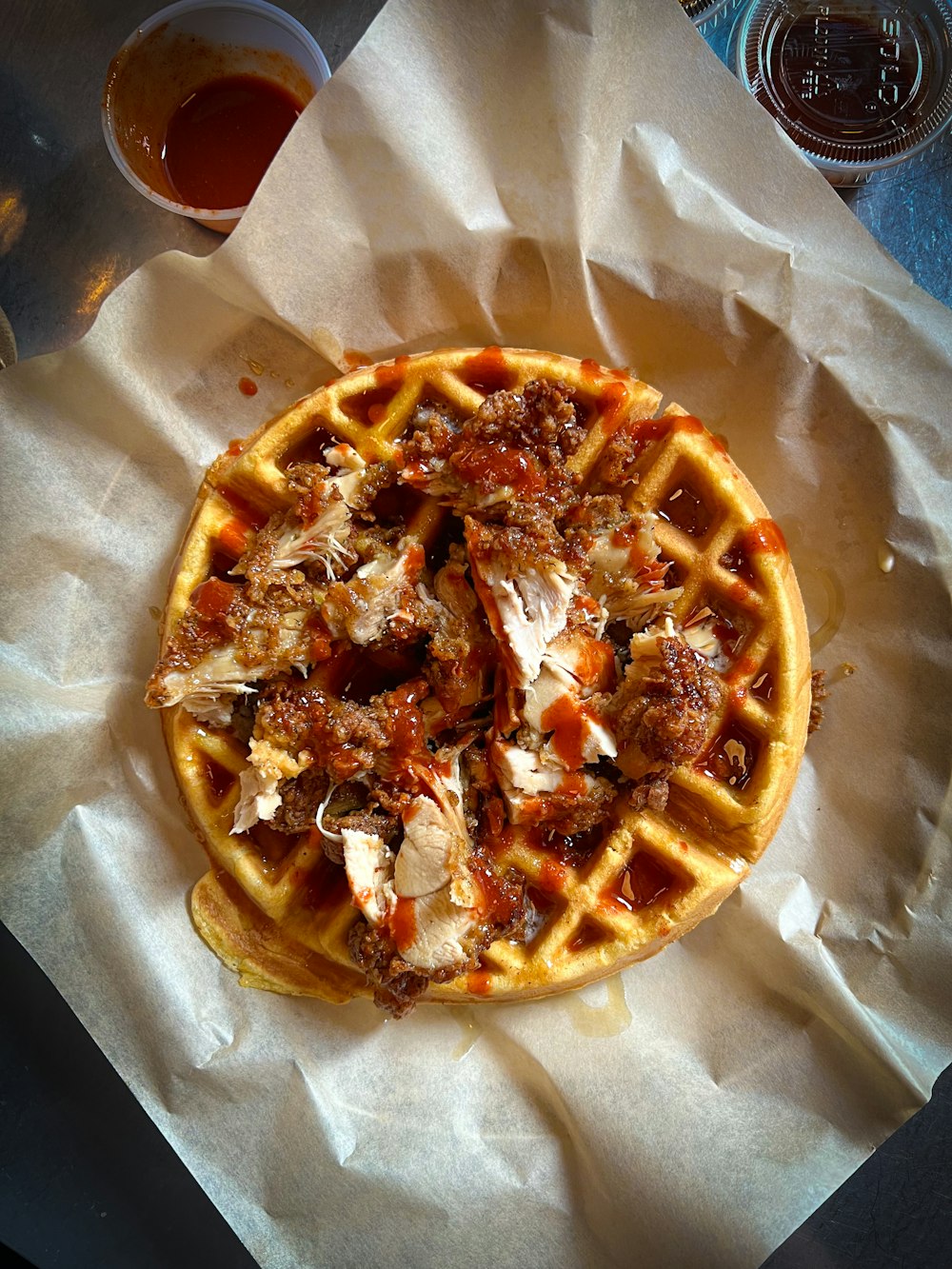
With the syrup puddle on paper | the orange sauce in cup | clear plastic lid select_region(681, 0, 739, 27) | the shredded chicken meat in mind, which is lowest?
the syrup puddle on paper

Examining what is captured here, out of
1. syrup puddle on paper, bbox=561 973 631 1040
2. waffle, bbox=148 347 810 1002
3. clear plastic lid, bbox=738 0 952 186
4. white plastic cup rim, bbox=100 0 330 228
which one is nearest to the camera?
waffle, bbox=148 347 810 1002

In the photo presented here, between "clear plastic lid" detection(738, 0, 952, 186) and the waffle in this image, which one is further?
"clear plastic lid" detection(738, 0, 952, 186)

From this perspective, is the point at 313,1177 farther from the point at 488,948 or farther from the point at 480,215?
the point at 480,215

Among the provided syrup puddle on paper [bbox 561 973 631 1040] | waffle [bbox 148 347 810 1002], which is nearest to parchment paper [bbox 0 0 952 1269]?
syrup puddle on paper [bbox 561 973 631 1040]

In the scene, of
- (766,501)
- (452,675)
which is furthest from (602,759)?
(766,501)

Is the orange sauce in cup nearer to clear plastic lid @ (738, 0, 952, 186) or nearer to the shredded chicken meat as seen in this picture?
the shredded chicken meat

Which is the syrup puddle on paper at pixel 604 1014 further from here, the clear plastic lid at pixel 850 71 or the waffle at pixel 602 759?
the clear plastic lid at pixel 850 71

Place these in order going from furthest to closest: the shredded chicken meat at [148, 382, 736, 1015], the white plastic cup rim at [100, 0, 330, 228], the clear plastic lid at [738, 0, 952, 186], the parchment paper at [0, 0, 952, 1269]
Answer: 1. the clear plastic lid at [738, 0, 952, 186]
2. the white plastic cup rim at [100, 0, 330, 228]
3. the parchment paper at [0, 0, 952, 1269]
4. the shredded chicken meat at [148, 382, 736, 1015]

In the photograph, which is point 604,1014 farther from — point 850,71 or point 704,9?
point 704,9
